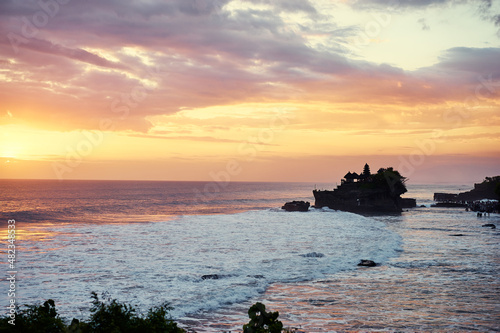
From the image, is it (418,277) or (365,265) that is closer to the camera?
(418,277)

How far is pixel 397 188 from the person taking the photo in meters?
113

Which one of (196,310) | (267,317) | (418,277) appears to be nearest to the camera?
(267,317)

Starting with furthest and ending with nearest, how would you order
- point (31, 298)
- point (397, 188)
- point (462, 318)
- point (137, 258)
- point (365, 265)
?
point (397, 188), point (137, 258), point (365, 265), point (31, 298), point (462, 318)

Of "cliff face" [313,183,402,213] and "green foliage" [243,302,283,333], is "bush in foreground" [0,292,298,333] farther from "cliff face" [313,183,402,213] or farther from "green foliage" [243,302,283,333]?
"cliff face" [313,183,402,213]

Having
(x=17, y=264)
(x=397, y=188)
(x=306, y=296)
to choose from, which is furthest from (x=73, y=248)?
(x=397, y=188)

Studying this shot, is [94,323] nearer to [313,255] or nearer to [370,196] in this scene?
[313,255]

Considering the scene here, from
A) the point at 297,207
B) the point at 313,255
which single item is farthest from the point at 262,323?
the point at 297,207

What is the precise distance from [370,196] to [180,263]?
85.2 m

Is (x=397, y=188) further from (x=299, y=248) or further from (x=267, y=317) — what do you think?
(x=267, y=317)

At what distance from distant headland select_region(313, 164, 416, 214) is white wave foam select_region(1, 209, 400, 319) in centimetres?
5425

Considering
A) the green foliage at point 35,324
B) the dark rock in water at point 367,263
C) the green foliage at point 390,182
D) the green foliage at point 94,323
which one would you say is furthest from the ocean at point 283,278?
the green foliage at point 390,182

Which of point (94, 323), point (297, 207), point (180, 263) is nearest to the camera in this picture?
point (94, 323)

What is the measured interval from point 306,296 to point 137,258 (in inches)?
710

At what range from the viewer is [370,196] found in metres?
108
